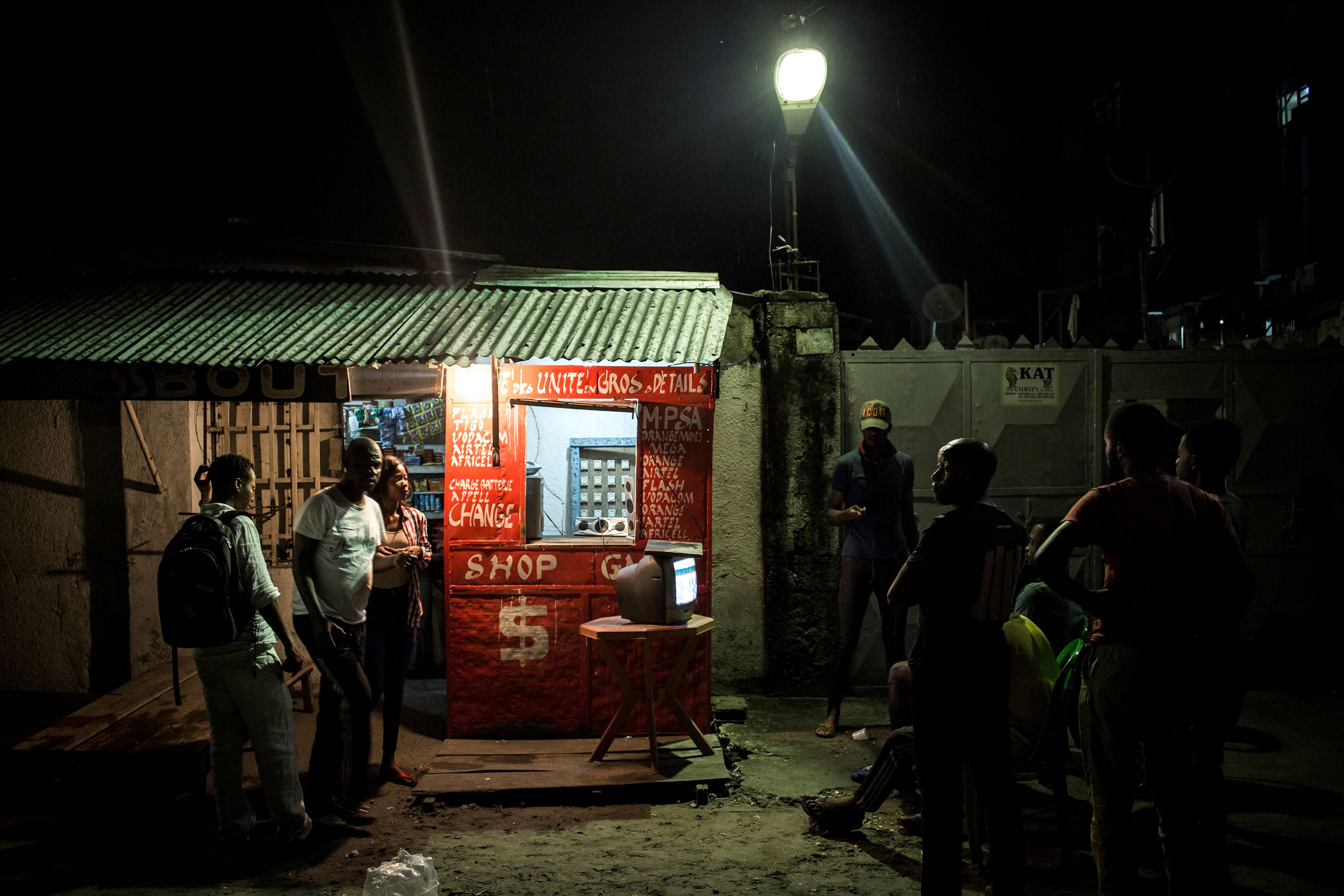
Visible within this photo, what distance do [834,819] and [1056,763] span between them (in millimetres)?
1200

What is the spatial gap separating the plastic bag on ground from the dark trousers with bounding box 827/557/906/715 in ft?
11.1

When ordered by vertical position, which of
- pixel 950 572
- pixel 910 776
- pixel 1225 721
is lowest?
pixel 910 776

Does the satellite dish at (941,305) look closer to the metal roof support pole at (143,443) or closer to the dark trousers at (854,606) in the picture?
the dark trousers at (854,606)

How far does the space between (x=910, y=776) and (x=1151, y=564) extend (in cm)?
170

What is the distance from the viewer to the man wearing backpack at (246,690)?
170 inches

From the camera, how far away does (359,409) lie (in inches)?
321

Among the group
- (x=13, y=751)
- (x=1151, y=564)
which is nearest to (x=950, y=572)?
(x=1151, y=564)

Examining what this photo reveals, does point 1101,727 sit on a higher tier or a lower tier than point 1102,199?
lower

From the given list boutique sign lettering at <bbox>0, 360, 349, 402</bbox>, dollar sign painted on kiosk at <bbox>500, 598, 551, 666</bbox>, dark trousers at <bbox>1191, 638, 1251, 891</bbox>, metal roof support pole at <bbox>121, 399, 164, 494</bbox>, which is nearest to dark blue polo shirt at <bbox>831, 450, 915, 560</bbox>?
dollar sign painted on kiosk at <bbox>500, 598, 551, 666</bbox>

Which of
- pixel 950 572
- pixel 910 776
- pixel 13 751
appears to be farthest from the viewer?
pixel 13 751

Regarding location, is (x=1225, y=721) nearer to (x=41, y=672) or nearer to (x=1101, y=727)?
(x=1101, y=727)

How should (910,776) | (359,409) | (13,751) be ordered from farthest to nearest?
1. (359,409)
2. (13,751)
3. (910,776)

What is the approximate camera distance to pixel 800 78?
703 cm

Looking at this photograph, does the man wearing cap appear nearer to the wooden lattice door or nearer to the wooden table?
the wooden table
